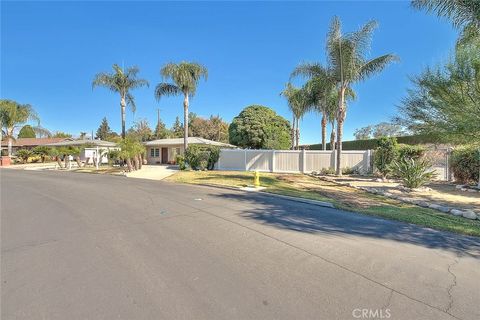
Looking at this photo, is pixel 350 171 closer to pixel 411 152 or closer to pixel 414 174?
pixel 411 152

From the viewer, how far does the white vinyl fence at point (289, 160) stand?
20.2 metres

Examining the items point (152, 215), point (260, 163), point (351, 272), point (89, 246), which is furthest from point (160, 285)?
point (260, 163)

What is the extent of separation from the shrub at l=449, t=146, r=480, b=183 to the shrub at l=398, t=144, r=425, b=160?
2107 millimetres

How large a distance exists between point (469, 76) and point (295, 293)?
9740 millimetres

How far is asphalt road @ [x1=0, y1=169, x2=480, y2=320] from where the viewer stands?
303 centimetres

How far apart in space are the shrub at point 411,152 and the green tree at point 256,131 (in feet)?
47.2

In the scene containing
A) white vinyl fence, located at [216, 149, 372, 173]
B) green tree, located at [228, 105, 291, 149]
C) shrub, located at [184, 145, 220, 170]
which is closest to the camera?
white vinyl fence, located at [216, 149, 372, 173]

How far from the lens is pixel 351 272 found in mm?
3949

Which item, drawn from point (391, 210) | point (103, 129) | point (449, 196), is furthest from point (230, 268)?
point (103, 129)

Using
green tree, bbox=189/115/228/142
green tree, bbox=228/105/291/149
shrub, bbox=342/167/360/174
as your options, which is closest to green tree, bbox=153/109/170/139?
green tree, bbox=189/115/228/142

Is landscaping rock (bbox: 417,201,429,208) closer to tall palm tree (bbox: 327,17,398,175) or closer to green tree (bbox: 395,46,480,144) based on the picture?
green tree (bbox: 395,46,480,144)

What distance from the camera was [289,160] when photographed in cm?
2177

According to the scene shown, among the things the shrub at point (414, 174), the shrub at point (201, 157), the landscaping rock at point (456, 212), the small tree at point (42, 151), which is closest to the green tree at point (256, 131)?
the shrub at point (201, 157)

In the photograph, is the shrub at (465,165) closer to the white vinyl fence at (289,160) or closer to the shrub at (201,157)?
the white vinyl fence at (289,160)
